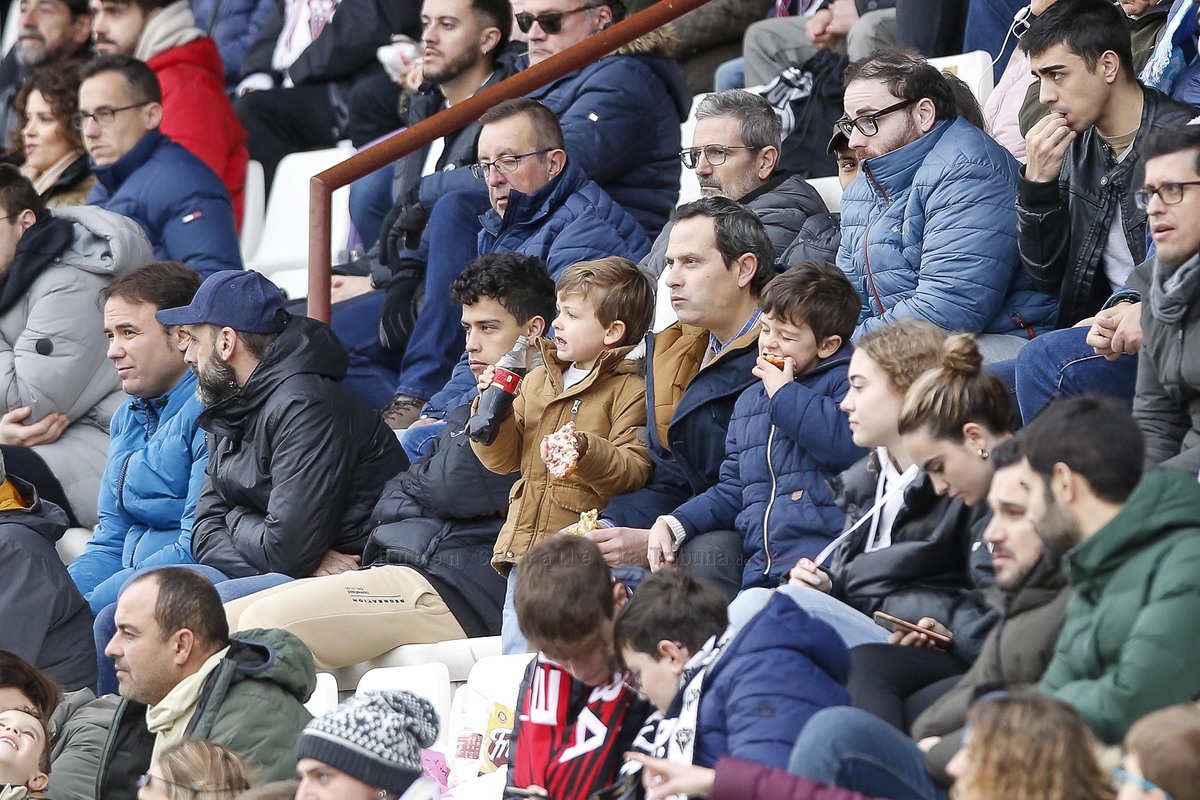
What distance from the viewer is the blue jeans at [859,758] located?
3.08 metres

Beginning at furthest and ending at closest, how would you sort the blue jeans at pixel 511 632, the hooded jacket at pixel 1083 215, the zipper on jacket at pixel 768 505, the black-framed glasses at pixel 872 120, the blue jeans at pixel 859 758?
the black-framed glasses at pixel 872 120, the blue jeans at pixel 511 632, the hooded jacket at pixel 1083 215, the zipper on jacket at pixel 768 505, the blue jeans at pixel 859 758

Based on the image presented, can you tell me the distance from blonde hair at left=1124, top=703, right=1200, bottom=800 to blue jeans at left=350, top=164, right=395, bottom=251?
5666mm

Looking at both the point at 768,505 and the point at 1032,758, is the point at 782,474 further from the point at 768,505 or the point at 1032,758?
the point at 1032,758

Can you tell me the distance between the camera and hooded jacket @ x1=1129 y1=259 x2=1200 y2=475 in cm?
391

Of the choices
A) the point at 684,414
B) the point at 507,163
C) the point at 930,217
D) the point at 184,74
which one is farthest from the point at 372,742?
the point at 184,74

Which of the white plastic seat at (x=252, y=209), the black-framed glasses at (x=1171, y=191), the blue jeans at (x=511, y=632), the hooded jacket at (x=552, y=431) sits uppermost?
the black-framed glasses at (x=1171, y=191)

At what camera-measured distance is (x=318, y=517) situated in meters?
5.47

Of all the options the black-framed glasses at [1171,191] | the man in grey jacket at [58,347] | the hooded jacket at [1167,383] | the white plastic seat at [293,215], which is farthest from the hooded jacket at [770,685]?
the white plastic seat at [293,215]

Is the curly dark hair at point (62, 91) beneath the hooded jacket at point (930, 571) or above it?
beneath

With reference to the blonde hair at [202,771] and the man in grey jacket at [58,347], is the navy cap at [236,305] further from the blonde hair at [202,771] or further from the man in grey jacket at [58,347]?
the blonde hair at [202,771]

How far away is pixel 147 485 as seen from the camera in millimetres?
6043

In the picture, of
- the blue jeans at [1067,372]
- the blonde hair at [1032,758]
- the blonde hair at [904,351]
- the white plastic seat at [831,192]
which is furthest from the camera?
the white plastic seat at [831,192]

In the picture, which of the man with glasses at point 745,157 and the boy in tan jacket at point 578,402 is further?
the man with glasses at point 745,157

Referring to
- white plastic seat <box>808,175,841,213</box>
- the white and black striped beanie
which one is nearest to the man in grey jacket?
white plastic seat <box>808,175,841,213</box>
